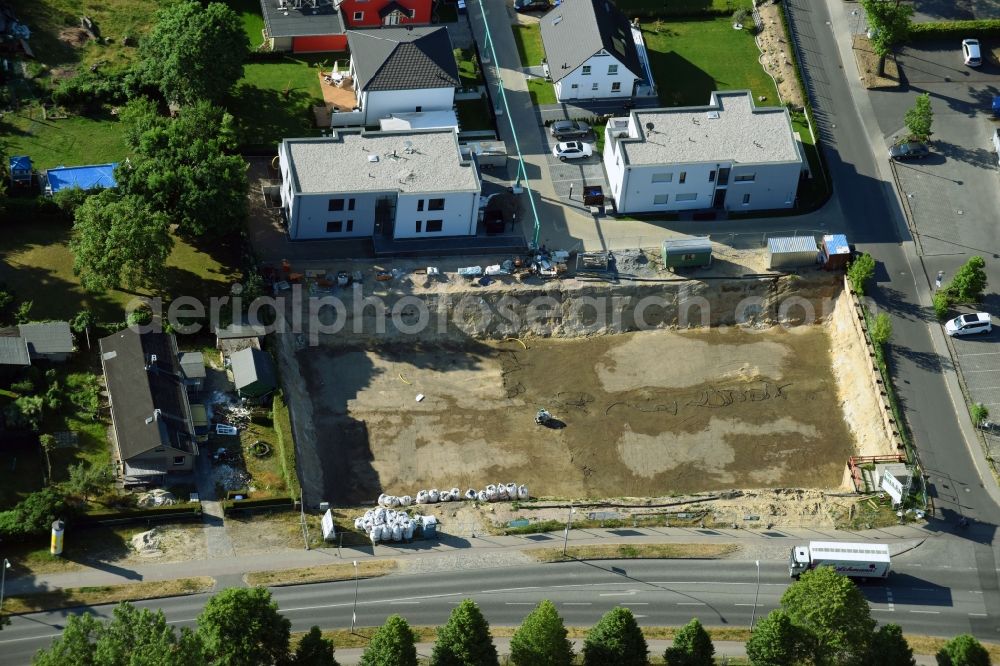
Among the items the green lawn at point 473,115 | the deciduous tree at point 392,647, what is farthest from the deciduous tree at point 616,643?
the green lawn at point 473,115

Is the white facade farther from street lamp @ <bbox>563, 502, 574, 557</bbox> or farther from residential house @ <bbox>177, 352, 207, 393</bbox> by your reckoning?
street lamp @ <bbox>563, 502, 574, 557</bbox>

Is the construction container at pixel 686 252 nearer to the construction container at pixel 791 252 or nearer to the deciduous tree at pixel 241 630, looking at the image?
the construction container at pixel 791 252

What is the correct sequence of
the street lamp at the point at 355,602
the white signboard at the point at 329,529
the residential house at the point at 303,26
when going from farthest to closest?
the residential house at the point at 303,26, the white signboard at the point at 329,529, the street lamp at the point at 355,602

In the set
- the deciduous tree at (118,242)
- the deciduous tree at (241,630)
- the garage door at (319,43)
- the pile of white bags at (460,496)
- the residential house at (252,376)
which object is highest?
the garage door at (319,43)

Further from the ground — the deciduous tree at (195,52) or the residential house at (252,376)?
the deciduous tree at (195,52)

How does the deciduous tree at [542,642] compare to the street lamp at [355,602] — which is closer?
the deciduous tree at [542,642]

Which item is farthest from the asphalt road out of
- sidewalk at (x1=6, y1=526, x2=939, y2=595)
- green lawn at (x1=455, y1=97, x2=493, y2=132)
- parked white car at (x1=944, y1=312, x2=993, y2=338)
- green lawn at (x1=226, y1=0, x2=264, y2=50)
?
green lawn at (x1=226, y1=0, x2=264, y2=50)
